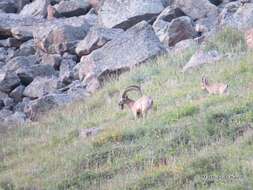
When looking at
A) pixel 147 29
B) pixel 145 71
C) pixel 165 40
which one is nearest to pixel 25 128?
Result: pixel 145 71

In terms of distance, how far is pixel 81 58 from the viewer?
2442 cm

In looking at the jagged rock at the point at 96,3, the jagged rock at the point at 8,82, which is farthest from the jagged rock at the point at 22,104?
the jagged rock at the point at 96,3

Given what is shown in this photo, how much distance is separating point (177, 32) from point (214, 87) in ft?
27.0

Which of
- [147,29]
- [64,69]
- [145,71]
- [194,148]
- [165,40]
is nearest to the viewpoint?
[194,148]

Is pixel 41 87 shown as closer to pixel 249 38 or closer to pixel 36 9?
pixel 249 38

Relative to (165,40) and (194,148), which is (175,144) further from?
(165,40)

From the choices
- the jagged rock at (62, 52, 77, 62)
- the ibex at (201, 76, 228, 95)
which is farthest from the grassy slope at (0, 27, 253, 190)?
the jagged rock at (62, 52, 77, 62)

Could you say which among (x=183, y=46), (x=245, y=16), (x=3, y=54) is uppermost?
(x=245, y=16)

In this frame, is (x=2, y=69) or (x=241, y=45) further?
(x=2, y=69)

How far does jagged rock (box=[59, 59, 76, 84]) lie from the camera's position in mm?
22984

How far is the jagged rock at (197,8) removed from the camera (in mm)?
25844

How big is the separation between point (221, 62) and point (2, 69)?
894 centimetres

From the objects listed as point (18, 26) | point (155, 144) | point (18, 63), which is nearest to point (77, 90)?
point (18, 63)

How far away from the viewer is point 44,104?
20.0 meters
